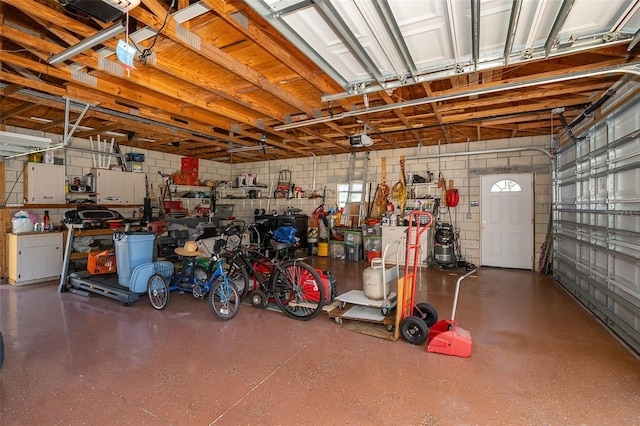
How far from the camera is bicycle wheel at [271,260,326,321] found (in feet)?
11.9

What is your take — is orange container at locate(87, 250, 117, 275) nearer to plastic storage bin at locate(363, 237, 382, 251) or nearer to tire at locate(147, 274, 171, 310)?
tire at locate(147, 274, 171, 310)

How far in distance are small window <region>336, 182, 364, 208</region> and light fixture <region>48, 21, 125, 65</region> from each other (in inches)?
247

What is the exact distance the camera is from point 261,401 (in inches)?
84.9

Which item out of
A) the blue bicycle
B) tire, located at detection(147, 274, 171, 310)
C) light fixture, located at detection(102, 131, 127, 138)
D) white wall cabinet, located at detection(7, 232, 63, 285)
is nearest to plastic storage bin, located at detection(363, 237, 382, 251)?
the blue bicycle

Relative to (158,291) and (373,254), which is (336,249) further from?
(158,291)

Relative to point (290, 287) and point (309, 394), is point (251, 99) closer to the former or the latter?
point (290, 287)

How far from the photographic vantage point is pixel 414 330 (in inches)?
119

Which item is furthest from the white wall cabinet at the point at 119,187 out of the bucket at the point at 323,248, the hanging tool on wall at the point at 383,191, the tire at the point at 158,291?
the hanging tool on wall at the point at 383,191

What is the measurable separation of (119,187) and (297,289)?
17.9 ft

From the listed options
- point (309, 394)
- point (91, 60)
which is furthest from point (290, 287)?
point (91, 60)

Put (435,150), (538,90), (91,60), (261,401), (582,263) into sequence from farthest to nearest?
1. (435,150)
2. (582,263)
3. (538,90)
4. (91,60)
5. (261,401)

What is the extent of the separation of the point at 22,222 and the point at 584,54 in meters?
8.46

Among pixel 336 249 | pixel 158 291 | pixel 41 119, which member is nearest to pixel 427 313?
pixel 158 291

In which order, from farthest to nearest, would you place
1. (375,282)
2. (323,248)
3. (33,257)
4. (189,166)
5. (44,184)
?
1. (189,166)
2. (323,248)
3. (44,184)
4. (33,257)
5. (375,282)
